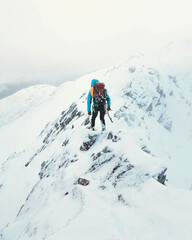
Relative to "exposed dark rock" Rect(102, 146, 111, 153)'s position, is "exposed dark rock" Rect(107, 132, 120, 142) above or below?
above

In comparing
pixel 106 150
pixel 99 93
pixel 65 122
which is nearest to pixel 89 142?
pixel 106 150

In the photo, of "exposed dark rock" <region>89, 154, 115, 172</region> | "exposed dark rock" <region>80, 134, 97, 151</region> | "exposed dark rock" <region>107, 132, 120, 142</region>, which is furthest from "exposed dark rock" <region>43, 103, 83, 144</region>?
"exposed dark rock" <region>89, 154, 115, 172</region>

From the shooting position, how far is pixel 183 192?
5.26m

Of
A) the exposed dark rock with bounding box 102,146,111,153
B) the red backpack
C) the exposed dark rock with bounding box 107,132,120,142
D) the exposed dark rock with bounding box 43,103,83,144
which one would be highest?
the red backpack

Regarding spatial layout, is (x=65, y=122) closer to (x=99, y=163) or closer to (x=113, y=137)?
(x=113, y=137)

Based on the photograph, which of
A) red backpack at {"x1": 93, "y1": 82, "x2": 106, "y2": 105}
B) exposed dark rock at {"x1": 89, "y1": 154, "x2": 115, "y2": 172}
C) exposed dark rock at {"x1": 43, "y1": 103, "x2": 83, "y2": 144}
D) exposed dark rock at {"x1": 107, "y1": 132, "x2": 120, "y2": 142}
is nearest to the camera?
exposed dark rock at {"x1": 89, "y1": 154, "x2": 115, "y2": 172}

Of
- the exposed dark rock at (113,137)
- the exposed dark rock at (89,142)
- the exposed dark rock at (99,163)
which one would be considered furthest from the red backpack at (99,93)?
the exposed dark rock at (99,163)

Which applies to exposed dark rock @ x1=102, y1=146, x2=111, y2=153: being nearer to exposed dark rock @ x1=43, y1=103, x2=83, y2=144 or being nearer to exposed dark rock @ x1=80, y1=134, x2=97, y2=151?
exposed dark rock @ x1=80, y1=134, x2=97, y2=151

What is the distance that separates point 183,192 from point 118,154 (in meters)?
3.44

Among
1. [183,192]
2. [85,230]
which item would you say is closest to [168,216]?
[183,192]

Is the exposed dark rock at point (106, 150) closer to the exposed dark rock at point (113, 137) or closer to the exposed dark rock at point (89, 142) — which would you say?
the exposed dark rock at point (113, 137)

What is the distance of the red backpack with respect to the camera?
394 inches

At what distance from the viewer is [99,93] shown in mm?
10047

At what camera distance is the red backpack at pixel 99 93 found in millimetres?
10000
